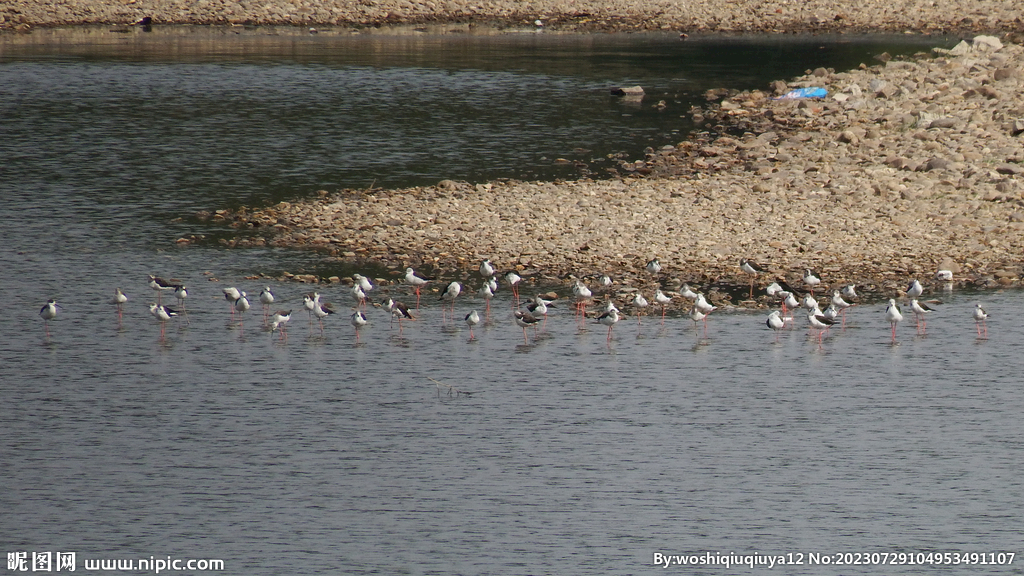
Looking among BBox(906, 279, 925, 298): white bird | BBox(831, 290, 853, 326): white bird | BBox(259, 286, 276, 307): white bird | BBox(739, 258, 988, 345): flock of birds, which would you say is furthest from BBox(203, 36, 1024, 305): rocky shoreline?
BBox(259, 286, 276, 307): white bird

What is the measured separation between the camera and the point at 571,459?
63.9ft

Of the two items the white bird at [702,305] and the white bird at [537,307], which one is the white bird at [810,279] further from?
the white bird at [537,307]

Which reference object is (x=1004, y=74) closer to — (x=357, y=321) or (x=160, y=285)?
(x=357, y=321)

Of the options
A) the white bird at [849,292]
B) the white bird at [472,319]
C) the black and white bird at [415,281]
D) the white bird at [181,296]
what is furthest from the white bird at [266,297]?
the white bird at [849,292]

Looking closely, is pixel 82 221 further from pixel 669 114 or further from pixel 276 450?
pixel 669 114

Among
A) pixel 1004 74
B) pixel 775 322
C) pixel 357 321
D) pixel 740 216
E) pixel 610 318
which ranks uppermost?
pixel 1004 74

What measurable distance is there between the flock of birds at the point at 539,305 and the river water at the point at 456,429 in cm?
27

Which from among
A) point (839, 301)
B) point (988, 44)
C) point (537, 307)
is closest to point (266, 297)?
point (537, 307)

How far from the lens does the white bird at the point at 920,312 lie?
2520 centimetres

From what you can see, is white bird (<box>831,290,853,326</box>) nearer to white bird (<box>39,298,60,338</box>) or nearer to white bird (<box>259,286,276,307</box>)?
white bird (<box>259,286,276,307</box>)

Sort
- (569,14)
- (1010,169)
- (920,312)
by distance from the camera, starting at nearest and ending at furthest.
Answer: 1. (920,312)
2. (1010,169)
3. (569,14)

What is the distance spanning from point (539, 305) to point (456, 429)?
207 inches

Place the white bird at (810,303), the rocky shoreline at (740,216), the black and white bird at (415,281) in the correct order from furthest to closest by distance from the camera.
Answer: the rocky shoreline at (740,216), the black and white bird at (415,281), the white bird at (810,303)

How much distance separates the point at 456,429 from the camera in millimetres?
20391
